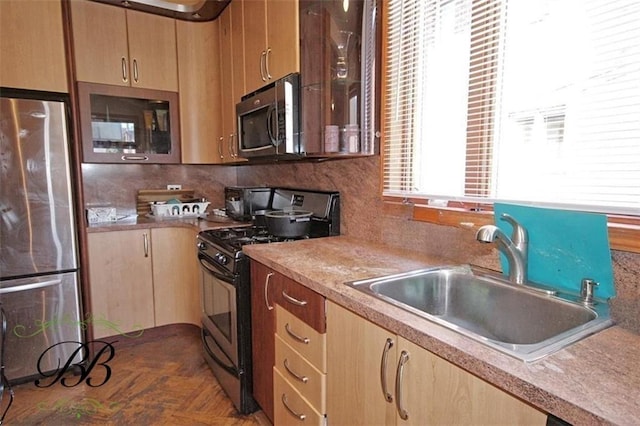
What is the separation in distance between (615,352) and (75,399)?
7.94ft

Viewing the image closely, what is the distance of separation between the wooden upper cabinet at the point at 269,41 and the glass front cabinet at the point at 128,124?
0.87 meters

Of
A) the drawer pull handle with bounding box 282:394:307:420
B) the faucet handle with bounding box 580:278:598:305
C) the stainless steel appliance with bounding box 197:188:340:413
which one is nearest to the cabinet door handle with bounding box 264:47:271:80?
the stainless steel appliance with bounding box 197:188:340:413

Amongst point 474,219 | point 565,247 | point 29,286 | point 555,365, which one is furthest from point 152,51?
point 555,365

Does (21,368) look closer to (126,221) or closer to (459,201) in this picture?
(126,221)

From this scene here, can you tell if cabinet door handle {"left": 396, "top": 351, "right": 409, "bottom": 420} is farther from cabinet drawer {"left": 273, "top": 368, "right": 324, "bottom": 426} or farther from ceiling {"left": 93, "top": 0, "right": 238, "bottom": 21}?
ceiling {"left": 93, "top": 0, "right": 238, "bottom": 21}

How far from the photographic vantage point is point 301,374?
4.40ft

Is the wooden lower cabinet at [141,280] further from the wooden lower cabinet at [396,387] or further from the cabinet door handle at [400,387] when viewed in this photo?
the cabinet door handle at [400,387]

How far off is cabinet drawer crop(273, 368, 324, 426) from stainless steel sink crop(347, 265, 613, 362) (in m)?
0.51

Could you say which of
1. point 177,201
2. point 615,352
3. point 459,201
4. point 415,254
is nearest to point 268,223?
point 415,254

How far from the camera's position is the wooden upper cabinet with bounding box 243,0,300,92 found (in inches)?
71.1

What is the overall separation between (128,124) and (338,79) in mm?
1717

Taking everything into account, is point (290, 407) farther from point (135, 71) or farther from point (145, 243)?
point (135, 71)

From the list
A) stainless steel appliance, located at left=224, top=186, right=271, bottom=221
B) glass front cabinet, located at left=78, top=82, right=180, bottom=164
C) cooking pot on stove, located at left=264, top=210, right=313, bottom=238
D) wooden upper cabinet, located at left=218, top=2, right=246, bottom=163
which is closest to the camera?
cooking pot on stove, located at left=264, top=210, right=313, bottom=238

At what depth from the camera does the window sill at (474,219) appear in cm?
95
